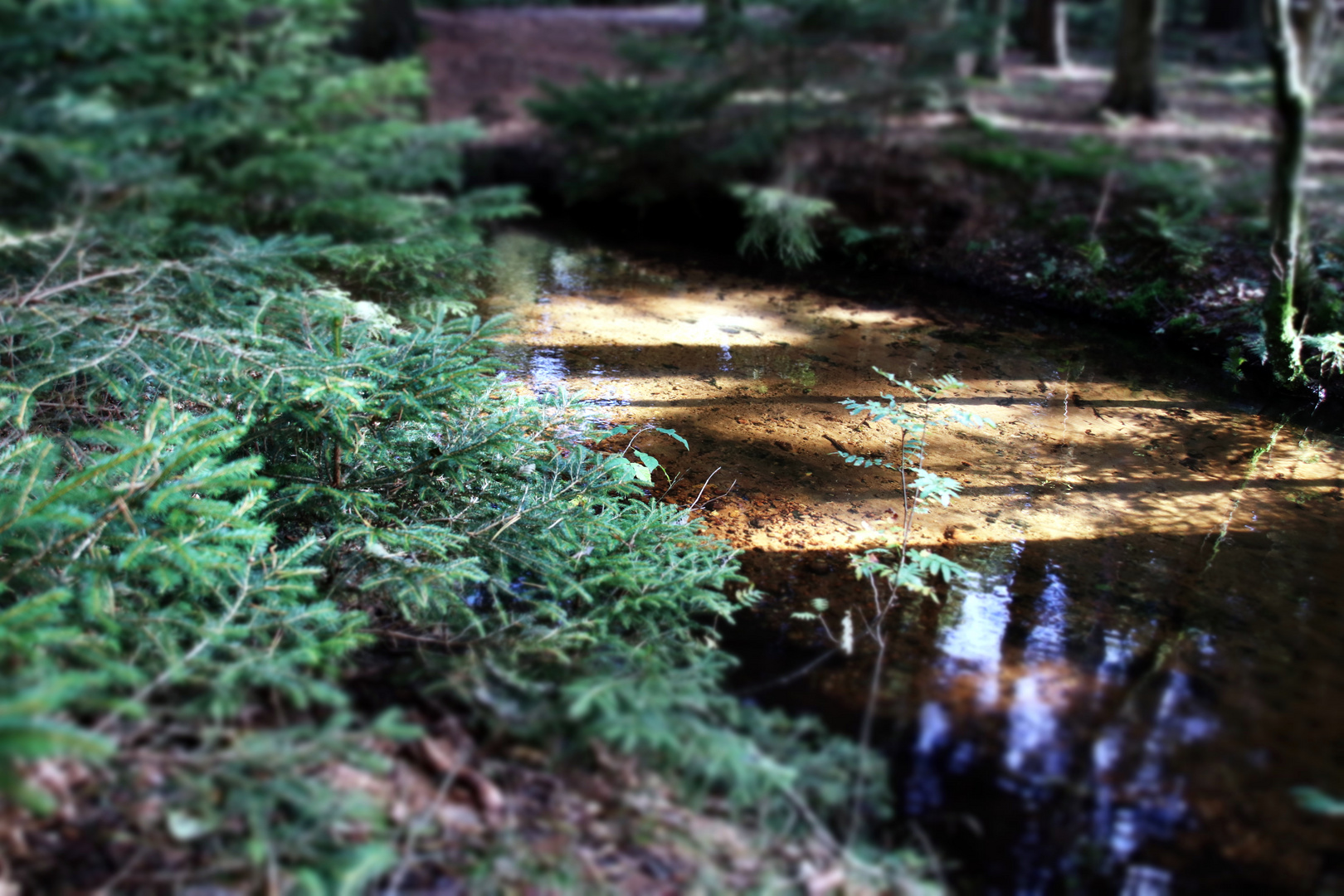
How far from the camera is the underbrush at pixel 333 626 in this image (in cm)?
210

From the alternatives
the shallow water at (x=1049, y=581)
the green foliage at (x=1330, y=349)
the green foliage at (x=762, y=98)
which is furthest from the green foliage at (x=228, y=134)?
the green foliage at (x=1330, y=349)

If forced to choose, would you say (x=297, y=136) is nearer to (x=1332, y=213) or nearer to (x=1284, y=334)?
(x=1284, y=334)

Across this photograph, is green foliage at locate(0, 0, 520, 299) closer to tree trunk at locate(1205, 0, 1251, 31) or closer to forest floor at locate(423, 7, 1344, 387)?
forest floor at locate(423, 7, 1344, 387)

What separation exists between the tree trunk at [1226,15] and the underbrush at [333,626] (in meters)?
26.9

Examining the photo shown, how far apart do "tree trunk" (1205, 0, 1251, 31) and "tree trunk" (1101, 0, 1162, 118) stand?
42.3 feet

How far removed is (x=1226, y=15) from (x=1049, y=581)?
26.9m

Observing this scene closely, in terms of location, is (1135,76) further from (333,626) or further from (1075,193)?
(333,626)

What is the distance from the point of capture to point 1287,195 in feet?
22.0

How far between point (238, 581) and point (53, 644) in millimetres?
602

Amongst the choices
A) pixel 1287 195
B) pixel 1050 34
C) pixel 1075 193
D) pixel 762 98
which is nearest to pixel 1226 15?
pixel 1050 34

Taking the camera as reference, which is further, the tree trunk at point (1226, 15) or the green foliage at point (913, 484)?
the tree trunk at point (1226, 15)

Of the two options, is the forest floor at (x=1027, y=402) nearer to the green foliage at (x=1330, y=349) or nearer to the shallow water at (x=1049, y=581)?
the shallow water at (x=1049, y=581)

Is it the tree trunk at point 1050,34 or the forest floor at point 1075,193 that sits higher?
the tree trunk at point 1050,34

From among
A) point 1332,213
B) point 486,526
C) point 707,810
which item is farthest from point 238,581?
point 1332,213
